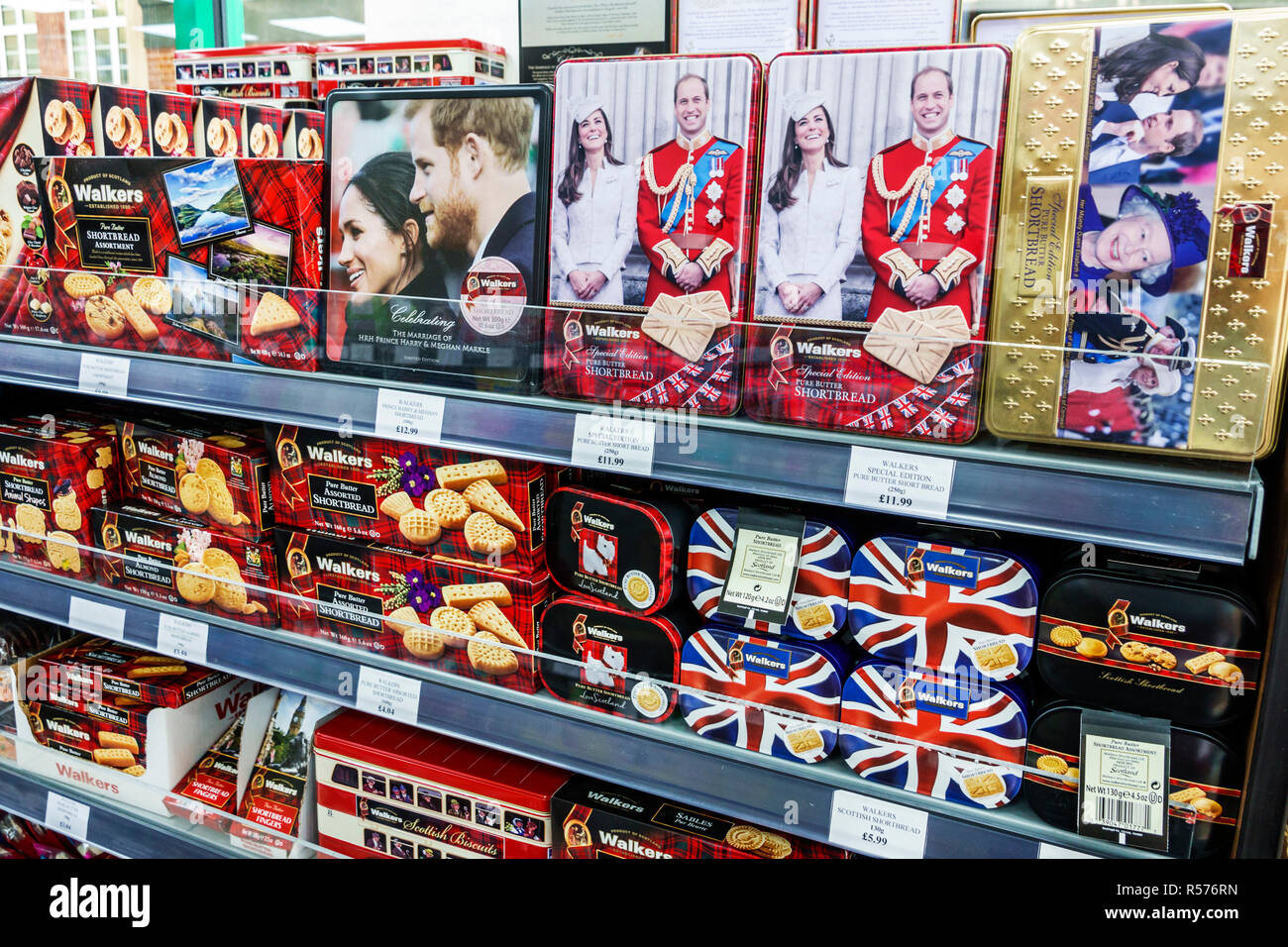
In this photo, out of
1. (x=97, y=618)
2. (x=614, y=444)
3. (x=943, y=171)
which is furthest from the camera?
(x=97, y=618)

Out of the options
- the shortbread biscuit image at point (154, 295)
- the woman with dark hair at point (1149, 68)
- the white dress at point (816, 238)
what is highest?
the woman with dark hair at point (1149, 68)

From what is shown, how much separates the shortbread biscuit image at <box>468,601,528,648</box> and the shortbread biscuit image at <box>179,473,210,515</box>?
56 centimetres

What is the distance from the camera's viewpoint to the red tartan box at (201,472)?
151cm

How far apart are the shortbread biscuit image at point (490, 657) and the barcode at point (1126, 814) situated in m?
0.78

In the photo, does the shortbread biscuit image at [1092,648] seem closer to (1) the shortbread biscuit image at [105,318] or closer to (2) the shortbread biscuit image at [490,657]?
(2) the shortbread biscuit image at [490,657]

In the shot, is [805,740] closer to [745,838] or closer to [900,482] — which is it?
[745,838]

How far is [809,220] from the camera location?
109 centimetres

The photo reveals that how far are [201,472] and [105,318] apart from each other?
0.30 meters

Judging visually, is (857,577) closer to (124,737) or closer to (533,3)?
(533,3)

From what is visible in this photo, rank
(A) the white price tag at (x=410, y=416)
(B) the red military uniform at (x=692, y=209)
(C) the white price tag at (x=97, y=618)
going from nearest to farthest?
(B) the red military uniform at (x=692, y=209) → (A) the white price tag at (x=410, y=416) → (C) the white price tag at (x=97, y=618)

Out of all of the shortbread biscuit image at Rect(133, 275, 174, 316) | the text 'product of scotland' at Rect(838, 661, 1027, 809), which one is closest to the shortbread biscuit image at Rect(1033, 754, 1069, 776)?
the text 'product of scotland' at Rect(838, 661, 1027, 809)

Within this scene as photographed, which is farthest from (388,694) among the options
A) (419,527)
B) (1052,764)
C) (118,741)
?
(1052,764)

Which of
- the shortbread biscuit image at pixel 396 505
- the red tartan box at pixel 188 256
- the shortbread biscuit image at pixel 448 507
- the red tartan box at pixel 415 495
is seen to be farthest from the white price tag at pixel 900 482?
the red tartan box at pixel 188 256
